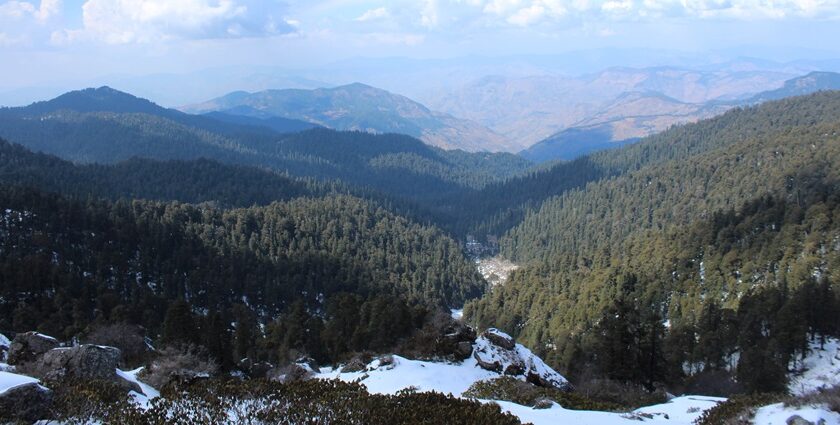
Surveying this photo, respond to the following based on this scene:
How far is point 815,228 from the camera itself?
85.3 meters

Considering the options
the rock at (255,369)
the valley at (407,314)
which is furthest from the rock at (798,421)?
the rock at (255,369)

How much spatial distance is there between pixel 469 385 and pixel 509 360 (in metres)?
5.77

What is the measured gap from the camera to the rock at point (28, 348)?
28775 mm

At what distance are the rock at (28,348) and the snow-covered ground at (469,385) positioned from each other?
15595 mm

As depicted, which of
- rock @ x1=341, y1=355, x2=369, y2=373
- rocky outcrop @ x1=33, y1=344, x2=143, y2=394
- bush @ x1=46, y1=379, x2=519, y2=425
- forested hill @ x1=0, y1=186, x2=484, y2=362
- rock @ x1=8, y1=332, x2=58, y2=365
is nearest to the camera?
bush @ x1=46, y1=379, x2=519, y2=425

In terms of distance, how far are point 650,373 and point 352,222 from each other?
123 meters

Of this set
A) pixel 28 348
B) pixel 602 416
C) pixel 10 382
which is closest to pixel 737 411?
pixel 602 416

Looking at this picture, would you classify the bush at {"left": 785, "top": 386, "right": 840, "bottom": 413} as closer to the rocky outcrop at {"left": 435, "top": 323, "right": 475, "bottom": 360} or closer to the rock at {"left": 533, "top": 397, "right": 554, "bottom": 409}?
the rock at {"left": 533, "top": 397, "right": 554, "bottom": 409}

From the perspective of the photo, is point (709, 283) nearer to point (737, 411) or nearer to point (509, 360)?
point (509, 360)

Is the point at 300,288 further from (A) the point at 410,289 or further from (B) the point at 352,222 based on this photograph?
(B) the point at 352,222

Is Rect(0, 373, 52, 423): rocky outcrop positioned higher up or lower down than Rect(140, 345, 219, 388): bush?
higher up

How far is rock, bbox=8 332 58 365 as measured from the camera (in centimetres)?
2877

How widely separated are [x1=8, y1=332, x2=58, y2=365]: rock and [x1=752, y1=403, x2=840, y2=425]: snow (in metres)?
34.0

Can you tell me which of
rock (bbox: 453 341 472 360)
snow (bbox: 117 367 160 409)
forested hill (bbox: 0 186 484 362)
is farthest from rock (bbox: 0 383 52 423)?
forested hill (bbox: 0 186 484 362)
